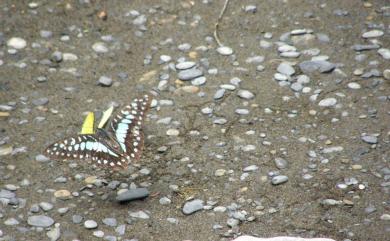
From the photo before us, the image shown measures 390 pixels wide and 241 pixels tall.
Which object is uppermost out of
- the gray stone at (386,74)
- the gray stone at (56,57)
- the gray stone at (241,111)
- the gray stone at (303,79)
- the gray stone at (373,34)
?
the gray stone at (56,57)

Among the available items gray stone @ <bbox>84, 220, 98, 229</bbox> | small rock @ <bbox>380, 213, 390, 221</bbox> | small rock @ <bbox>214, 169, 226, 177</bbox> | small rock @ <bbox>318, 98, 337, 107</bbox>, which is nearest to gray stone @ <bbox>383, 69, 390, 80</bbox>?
small rock @ <bbox>318, 98, 337, 107</bbox>

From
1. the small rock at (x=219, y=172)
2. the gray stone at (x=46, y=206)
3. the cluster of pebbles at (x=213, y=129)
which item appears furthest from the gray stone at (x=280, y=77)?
the gray stone at (x=46, y=206)

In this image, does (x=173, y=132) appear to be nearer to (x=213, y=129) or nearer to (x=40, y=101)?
(x=213, y=129)

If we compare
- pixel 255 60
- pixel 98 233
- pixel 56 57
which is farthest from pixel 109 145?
pixel 255 60

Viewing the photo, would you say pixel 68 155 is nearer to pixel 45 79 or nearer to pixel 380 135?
pixel 45 79

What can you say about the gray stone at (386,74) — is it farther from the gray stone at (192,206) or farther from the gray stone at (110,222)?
the gray stone at (110,222)

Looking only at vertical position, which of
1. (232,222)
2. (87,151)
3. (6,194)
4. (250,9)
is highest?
(250,9)

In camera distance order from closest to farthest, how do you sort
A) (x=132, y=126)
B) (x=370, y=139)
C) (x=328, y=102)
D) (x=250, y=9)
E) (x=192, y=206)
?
(x=192, y=206), (x=370, y=139), (x=132, y=126), (x=328, y=102), (x=250, y=9)

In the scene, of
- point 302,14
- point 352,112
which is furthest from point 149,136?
point 302,14
